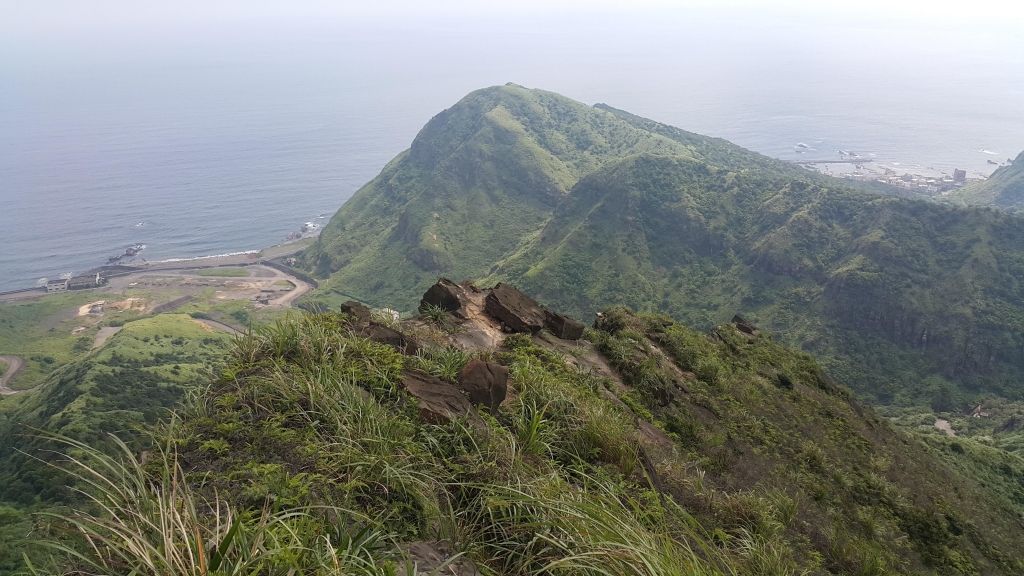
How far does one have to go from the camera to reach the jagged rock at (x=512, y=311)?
597 inches

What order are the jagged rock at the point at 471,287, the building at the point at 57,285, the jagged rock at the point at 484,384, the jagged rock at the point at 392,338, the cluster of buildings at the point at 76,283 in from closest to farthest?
the jagged rock at the point at 484,384 < the jagged rock at the point at 392,338 < the jagged rock at the point at 471,287 < the cluster of buildings at the point at 76,283 < the building at the point at 57,285

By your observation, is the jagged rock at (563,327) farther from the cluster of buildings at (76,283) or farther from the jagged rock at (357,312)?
the cluster of buildings at (76,283)

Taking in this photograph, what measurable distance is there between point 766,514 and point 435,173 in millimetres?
116271

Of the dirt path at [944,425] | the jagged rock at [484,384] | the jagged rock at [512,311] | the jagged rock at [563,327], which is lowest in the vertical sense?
the dirt path at [944,425]

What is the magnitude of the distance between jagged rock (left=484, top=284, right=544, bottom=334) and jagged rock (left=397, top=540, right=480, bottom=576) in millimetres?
10491

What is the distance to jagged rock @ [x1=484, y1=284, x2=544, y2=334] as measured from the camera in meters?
15.2

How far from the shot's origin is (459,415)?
7.00 meters

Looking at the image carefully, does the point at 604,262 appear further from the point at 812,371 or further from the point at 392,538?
the point at 392,538

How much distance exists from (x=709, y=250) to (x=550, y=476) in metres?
75.1

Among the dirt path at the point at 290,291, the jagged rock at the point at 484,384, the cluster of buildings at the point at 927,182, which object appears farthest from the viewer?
the cluster of buildings at the point at 927,182

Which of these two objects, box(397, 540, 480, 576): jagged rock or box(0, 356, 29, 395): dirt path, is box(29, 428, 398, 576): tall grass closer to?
box(397, 540, 480, 576): jagged rock

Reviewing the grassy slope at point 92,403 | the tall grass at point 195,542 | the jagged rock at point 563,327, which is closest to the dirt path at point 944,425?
the jagged rock at point 563,327

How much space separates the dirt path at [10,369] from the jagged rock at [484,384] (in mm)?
73409

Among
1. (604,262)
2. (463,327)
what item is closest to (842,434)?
(463,327)
